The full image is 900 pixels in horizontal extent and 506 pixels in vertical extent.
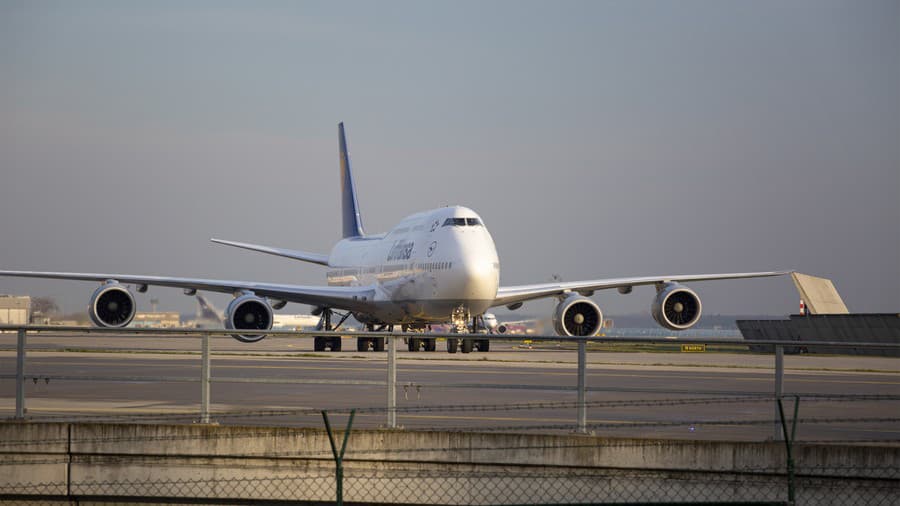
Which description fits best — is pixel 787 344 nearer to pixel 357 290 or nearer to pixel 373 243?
pixel 357 290

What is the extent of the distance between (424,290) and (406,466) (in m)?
22.7

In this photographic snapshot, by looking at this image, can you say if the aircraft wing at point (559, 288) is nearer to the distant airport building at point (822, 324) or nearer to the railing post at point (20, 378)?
the distant airport building at point (822, 324)

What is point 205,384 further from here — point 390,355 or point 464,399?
point 464,399

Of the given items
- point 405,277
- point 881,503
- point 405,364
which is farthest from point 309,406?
point 405,277

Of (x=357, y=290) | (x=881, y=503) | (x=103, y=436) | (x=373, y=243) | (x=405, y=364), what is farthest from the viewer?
(x=373, y=243)

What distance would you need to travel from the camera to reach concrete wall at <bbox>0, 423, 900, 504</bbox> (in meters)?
9.99

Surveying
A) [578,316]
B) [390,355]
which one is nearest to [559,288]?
[578,316]

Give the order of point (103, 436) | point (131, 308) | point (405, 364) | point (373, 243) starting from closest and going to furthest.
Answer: point (103, 436)
point (405, 364)
point (131, 308)
point (373, 243)

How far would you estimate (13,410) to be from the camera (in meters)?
12.8

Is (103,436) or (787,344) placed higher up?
(787,344)

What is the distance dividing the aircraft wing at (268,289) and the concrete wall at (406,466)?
2543 cm

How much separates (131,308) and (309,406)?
22.1m

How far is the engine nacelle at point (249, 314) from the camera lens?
33.1m

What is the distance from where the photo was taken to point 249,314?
33406 mm
